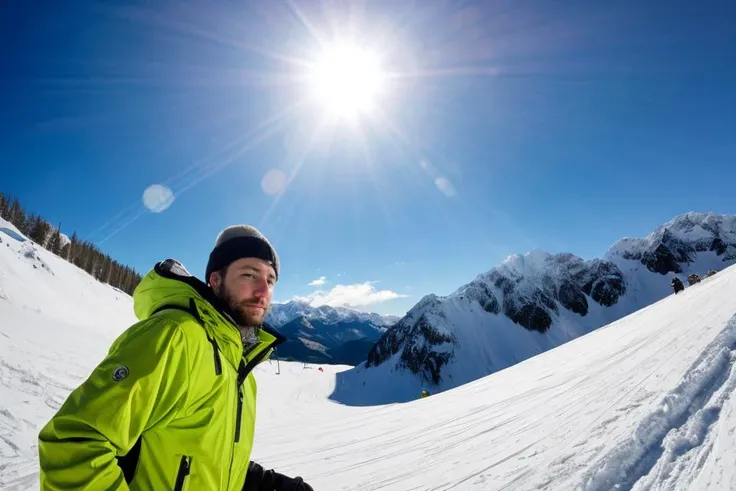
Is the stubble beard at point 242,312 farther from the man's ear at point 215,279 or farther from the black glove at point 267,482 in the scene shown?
the black glove at point 267,482

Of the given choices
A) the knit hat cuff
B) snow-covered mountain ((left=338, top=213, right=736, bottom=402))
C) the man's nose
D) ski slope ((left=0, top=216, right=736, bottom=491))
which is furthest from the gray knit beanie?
snow-covered mountain ((left=338, top=213, right=736, bottom=402))

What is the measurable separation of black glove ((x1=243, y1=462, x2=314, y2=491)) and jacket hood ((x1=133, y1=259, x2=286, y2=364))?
1.25m

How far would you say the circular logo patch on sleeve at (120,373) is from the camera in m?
1.42

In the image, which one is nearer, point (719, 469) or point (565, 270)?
point (719, 469)

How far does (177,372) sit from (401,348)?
122 meters

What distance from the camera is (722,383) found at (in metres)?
4.93

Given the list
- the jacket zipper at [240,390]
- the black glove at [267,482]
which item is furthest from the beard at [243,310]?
the black glove at [267,482]

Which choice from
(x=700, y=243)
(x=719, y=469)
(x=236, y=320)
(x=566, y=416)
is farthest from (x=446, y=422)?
(x=700, y=243)

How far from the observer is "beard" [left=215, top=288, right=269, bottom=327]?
7.76 feet

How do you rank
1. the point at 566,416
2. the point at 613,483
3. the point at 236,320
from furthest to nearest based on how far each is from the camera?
the point at 566,416
the point at 613,483
the point at 236,320

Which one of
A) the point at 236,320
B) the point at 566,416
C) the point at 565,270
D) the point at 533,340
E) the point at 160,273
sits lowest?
the point at 533,340

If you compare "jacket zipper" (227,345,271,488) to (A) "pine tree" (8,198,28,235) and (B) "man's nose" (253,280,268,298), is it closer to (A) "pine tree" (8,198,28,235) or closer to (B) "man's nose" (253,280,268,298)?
(B) "man's nose" (253,280,268,298)

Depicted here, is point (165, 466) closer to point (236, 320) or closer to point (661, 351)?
point (236, 320)

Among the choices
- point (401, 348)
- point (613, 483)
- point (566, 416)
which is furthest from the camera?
point (401, 348)
